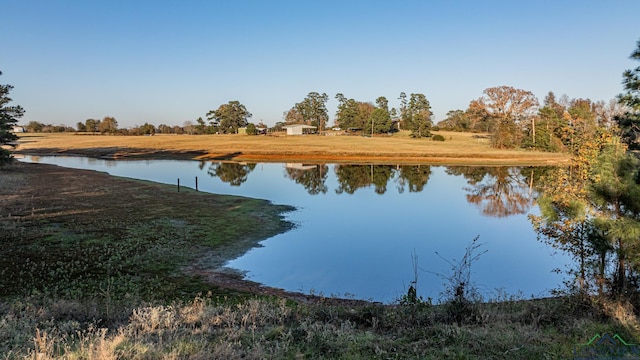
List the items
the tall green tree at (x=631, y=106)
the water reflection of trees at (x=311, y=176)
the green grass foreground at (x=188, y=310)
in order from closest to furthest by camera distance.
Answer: the green grass foreground at (x=188, y=310)
the tall green tree at (x=631, y=106)
the water reflection of trees at (x=311, y=176)

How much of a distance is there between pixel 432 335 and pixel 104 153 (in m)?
76.7

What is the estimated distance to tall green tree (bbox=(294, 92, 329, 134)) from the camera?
418 ft

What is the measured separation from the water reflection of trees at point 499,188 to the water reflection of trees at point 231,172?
67.6 feet

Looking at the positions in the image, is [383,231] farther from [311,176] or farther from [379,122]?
[379,122]

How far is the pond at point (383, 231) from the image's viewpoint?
13289 millimetres

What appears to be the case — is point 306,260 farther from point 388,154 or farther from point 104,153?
point 104,153

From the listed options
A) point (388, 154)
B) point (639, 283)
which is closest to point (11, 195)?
point (639, 283)

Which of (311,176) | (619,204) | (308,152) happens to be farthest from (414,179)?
(619,204)

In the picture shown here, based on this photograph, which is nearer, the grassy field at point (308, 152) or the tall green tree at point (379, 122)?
the grassy field at point (308, 152)

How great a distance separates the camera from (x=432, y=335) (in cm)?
602

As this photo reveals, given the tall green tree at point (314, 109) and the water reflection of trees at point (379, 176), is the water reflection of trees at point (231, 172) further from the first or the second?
the tall green tree at point (314, 109)

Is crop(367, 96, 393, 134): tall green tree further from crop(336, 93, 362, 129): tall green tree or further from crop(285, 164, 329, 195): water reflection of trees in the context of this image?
crop(285, 164, 329, 195): water reflection of trees

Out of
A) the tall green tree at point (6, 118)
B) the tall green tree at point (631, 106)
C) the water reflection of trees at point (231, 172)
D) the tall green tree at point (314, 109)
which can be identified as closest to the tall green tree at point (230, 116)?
the tall green tree at point (314, 109)

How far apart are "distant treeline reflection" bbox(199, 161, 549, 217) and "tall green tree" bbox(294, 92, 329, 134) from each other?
72051 mm
